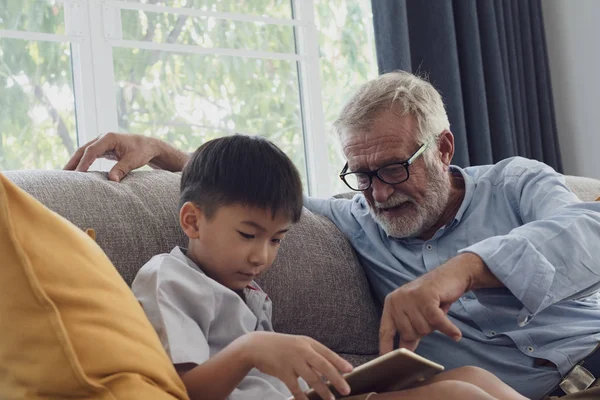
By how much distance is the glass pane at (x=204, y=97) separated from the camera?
2865 mm

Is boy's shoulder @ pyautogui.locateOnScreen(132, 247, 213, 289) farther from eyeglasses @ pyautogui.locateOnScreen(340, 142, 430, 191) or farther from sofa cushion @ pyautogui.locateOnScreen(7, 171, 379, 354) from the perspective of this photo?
eyeglasses @ pyautogui.locateOnScreen(340, 142, 430, 191)

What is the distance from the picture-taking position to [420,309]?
1329 mm

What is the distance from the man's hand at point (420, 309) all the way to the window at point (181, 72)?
62.2 inches

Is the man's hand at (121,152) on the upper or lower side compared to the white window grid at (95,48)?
lower

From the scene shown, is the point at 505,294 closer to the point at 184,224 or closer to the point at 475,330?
the point at 475,330

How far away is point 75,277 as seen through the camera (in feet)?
3.21

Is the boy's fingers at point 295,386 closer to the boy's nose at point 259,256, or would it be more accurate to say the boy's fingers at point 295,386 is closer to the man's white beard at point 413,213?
the boy's nose at point 259,256

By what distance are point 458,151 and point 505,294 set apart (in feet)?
5.83

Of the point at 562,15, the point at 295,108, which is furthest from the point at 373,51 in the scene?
the point at 562,15

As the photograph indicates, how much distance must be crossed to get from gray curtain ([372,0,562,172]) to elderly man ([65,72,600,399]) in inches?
49.6

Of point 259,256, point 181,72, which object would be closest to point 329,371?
point 259,256

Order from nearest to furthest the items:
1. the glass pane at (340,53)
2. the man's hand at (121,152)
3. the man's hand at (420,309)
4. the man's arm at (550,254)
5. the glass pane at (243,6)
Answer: the man's hand at (420,309) → the man's arm at (550,254) → the man's hand at (121,152) → the glass pane at (243,6) → the glass pane at (340,53)

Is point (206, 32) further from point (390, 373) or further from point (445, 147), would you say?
point (390, 373)

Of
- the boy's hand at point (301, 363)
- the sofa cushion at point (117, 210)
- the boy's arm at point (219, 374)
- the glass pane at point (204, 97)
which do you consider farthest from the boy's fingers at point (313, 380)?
the glass pane at point (204, 97)
